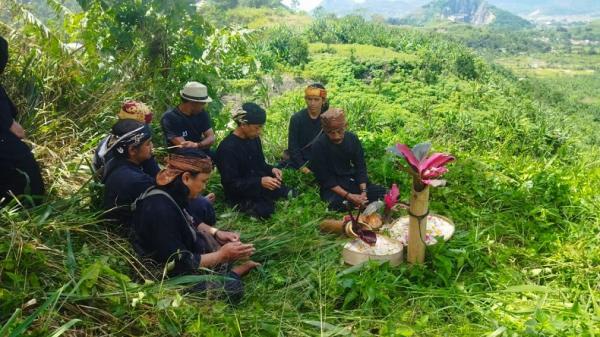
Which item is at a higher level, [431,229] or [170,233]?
[170,233]

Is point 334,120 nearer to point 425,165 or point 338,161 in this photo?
point 338,161

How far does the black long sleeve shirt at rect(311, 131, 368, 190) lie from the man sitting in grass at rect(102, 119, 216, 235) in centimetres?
201

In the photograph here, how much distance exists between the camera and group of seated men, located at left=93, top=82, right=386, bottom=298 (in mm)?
2863

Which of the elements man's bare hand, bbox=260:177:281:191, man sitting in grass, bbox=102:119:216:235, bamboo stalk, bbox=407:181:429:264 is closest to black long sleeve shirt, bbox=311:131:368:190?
man's bare hand, bbox=260:177:281:191

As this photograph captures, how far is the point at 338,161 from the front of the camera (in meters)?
4.93

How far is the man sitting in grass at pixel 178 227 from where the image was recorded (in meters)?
2.79

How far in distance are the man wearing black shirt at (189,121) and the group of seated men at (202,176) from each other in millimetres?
10

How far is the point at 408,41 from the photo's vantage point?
23.2 meters

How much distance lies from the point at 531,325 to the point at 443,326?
19.8 inches

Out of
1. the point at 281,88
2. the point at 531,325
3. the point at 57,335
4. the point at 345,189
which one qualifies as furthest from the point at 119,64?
the point at 281,88

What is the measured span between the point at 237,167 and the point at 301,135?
4.30 ft

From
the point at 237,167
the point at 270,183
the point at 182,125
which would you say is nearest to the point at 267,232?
the point at 270,183

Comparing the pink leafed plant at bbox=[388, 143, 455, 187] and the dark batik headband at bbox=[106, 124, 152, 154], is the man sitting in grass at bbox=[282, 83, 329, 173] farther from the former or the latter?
the dark batik headband at bbox=[106, 124, 152, 154]

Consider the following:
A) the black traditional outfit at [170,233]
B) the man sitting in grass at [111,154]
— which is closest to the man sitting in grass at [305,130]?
the man sitting in grass at [111,154]
